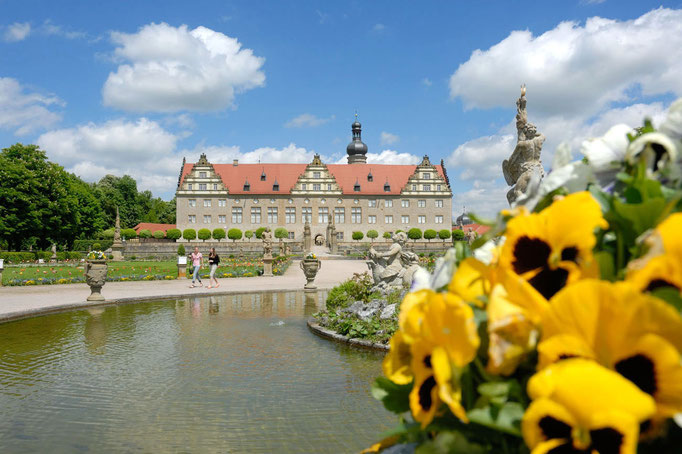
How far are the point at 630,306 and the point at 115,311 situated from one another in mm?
14165

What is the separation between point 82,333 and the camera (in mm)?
9945

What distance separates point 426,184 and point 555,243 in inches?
2791

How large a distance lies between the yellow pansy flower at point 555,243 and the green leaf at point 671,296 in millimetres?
134

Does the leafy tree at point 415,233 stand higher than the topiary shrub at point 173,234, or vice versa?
the topiary shrub at point 173,234

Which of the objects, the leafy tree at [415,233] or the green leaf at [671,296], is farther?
the leafy tree at [415,233]

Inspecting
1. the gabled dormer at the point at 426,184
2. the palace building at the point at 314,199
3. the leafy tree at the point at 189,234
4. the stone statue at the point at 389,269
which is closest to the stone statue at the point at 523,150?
the stone statue at the point at 389,269

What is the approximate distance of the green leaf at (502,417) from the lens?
2.64 feet

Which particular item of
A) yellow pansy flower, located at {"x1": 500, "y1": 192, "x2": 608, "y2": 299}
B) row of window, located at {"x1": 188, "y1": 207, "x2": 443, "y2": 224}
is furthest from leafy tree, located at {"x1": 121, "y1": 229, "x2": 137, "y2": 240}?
yellow pansy flower, located at {"x1": 500, "y1": 192, "x2": 608, "y2": 299}

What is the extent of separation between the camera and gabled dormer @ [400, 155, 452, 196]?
70312mm

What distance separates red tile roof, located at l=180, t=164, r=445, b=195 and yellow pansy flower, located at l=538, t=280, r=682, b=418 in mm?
69336

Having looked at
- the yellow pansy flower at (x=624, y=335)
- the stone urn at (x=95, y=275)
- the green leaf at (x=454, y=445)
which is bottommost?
the stone urn at (x=95, y=275)

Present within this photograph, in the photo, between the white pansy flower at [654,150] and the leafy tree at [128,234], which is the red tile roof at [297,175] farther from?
the white pansy flower at [654,150]

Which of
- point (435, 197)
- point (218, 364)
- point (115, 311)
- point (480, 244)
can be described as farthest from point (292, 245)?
point (480, 244)

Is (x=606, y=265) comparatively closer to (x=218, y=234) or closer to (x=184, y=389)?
(x=184, y=389)
